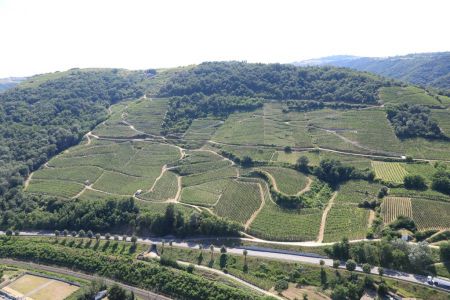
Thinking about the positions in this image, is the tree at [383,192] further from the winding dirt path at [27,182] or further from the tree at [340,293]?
the winding dirt path at [27,182]

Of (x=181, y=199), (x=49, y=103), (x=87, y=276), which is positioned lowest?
(x=87, y=276)

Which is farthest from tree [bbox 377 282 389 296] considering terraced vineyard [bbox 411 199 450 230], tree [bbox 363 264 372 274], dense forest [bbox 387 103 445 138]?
dense forest [bbox 387 103 445 138]

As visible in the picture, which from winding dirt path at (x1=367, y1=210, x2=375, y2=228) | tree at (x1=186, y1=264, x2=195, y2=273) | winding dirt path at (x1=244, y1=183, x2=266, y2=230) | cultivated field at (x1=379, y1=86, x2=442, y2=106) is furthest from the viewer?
cultivated field at (x1=379, y1=86, x2=442, y2=106)

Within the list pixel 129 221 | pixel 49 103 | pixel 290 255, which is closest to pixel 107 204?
pixel 129 221

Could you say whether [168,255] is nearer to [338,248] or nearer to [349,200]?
[338,248]

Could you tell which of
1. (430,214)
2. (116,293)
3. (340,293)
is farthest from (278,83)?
(116,293)

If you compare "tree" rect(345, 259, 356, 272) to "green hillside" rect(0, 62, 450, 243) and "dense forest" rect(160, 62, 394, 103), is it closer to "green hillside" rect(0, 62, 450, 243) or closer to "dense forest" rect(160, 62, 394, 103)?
"green hillside" rect(0, 62, 450, 243)

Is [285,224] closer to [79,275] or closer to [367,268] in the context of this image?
[367,268]
